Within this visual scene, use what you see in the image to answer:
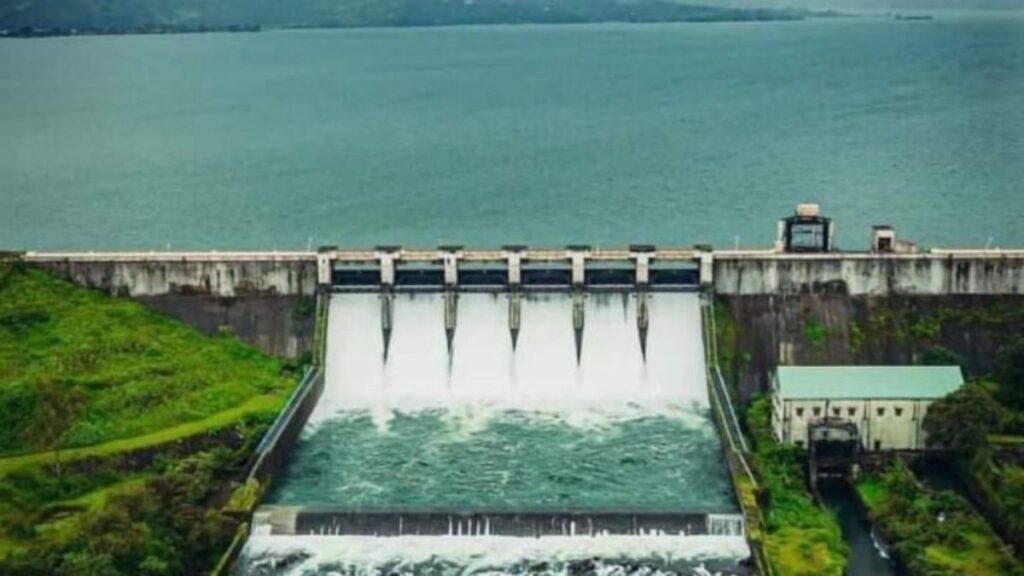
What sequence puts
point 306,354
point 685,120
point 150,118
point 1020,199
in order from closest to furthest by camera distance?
point 306,354, point 1020,199, point 685,120, point 150,118

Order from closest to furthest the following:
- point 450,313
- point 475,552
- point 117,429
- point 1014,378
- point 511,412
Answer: point 475,552 → point 117,429 → point 1014,378 → point 511,412 → point 450,313

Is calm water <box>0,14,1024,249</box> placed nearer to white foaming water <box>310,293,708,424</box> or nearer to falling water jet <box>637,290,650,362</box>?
white foaming water <box>310,293,708,424</box>

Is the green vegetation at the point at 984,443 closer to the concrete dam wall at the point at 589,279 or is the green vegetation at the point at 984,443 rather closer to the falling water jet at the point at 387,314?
the concrete dam wall at the point at 589,279

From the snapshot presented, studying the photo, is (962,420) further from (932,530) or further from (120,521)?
(120,521)

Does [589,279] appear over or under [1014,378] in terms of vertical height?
over

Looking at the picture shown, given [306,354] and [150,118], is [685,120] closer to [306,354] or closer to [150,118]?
[150,118]

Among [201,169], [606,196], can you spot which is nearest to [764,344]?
[606,196]

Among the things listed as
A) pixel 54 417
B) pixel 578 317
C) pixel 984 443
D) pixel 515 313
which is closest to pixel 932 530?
pixel 984 443

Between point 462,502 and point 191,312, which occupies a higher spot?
point 191,312
